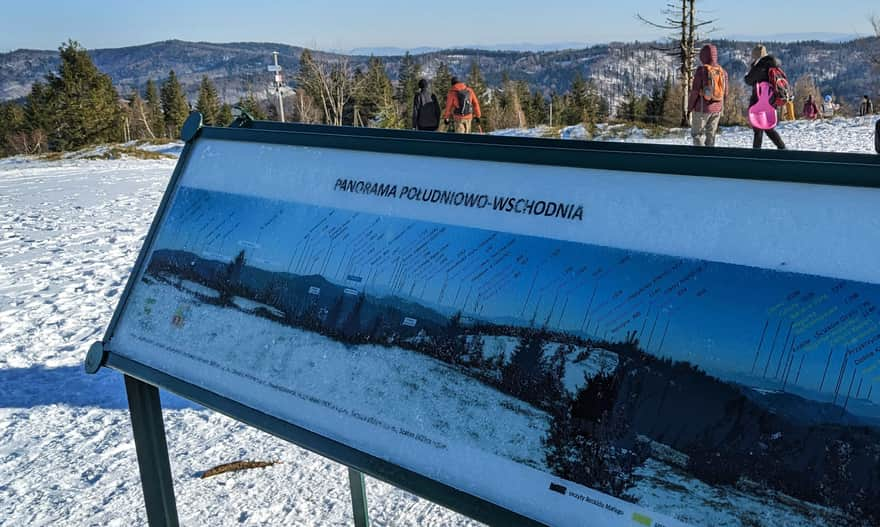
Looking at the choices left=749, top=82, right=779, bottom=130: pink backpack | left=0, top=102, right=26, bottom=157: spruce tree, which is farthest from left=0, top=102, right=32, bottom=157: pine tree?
left=749, top=82, right=779, bottom=130: pink backpack

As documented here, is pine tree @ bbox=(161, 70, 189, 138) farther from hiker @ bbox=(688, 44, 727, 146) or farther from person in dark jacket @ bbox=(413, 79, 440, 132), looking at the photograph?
hiker @ bbox=(688, 44, 727, 146)

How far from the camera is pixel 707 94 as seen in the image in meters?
8.48

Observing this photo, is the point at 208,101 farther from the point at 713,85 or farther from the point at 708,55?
the point at 713,85

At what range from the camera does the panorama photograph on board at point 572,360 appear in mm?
1027

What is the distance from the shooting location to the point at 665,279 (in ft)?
3.88

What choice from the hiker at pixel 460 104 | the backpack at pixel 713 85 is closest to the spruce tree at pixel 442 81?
the hiker at pixel 460 104

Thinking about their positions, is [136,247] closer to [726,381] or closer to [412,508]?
[412,508]

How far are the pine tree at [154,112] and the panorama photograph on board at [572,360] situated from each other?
67642 millimetres

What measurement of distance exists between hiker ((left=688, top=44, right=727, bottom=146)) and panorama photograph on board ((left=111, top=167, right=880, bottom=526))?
308 inches

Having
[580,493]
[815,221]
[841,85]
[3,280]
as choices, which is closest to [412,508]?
[580,493]

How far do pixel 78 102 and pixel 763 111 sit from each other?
38.9 m

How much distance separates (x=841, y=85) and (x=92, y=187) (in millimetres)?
190303

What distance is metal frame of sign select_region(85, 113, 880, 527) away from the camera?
3.71ft

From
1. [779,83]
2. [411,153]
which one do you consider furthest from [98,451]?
[779,83]
